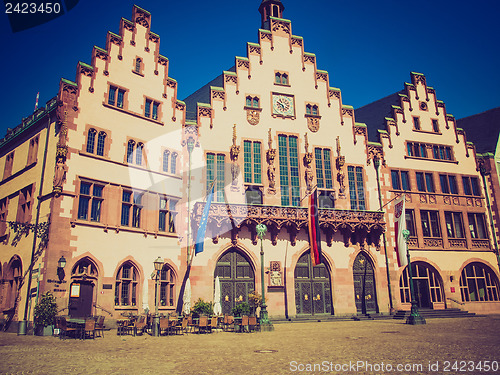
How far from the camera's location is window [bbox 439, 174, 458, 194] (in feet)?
127

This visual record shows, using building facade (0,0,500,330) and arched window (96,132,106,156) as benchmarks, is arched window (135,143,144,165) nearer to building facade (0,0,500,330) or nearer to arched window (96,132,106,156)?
building facade (0,0,500,330)

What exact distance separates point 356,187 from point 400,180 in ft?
14.2

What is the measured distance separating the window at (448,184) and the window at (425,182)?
108 centimetres

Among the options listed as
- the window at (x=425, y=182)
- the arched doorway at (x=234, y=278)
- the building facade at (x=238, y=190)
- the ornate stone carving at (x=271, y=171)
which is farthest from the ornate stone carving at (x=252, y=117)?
the window at (x=425, y=182)

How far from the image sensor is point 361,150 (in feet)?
121

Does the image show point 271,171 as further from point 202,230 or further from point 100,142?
point 100,142

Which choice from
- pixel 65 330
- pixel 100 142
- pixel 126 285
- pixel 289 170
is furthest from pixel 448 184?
pixel 65 330

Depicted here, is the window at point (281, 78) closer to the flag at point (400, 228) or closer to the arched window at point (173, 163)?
the arched window at point (173, 163)

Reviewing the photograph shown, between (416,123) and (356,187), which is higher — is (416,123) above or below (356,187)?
above

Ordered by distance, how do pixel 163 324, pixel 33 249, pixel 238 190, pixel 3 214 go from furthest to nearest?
pixel 238 190
pixel 3 214
pixel 33 249
pixel 163 324

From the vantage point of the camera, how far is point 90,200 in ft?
85.0

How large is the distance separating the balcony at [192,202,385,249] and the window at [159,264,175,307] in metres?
3.37

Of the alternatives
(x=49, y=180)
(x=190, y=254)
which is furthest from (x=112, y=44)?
(x=190, y=254)

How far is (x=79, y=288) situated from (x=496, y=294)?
1335 inches
